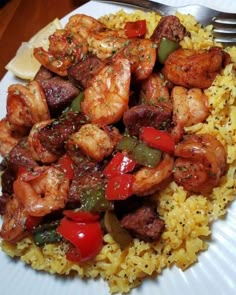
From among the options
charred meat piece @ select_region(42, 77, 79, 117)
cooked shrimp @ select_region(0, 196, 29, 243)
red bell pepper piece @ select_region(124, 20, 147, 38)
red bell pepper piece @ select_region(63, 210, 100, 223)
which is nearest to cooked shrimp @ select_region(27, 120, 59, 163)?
charred meat piece @ select_region(42, 77, 79, 117)

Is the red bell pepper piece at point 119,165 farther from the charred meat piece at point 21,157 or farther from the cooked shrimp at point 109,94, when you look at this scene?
the charred meat piece at point 21,157

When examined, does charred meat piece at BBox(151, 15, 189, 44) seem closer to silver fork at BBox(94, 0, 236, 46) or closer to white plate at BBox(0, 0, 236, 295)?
silver fork at BBox(94, 0, 236, 46)

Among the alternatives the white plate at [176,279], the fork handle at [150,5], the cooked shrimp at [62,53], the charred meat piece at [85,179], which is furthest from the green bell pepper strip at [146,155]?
the fork handle at [150,5]

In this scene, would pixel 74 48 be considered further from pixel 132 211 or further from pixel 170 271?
pixel 170 271

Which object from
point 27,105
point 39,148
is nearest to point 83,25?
point 27,105

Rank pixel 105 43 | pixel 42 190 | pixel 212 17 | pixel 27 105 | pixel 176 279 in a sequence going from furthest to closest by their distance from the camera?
pixel 212 17
pixel 105 43
pixel 27 105
pixel 42 190
pixel 176 279

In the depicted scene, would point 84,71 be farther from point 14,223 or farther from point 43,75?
point 14,223

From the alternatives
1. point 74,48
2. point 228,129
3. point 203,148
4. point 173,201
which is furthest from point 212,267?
point 74,48

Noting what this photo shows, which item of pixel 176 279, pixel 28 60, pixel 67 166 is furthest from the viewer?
pixel 28 60
